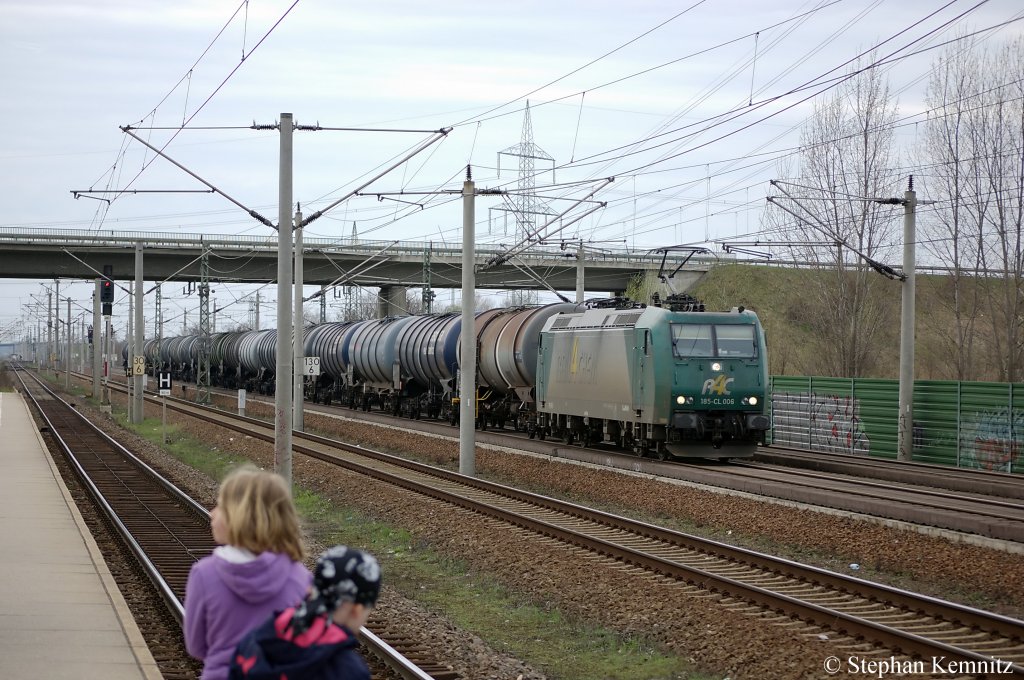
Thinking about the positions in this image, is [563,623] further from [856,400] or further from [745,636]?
[856,400]

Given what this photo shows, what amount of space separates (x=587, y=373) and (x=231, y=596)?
2215 cm

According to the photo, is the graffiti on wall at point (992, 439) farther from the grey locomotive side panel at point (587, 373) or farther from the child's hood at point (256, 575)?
the child's hood at point (256, 575)

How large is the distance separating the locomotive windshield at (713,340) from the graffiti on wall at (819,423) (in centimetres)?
706

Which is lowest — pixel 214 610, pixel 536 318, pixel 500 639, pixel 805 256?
pixel 500 639

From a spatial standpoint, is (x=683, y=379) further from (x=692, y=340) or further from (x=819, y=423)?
(x=819, y=423)

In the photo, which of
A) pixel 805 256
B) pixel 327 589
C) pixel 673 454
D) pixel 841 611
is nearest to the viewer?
pixel 327 589

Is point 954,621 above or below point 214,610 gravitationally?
below

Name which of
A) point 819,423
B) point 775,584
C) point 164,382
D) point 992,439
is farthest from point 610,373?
point 164,382

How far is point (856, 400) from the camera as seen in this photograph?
29062 millimetres

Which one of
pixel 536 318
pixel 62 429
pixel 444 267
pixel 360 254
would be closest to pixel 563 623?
pixel 536 318

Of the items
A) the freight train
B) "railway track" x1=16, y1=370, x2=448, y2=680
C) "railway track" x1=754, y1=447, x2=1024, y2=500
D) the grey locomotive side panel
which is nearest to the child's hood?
"railway track" x1=16, y1=370, x2=448, y2=680

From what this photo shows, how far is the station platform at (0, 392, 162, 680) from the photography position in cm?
823

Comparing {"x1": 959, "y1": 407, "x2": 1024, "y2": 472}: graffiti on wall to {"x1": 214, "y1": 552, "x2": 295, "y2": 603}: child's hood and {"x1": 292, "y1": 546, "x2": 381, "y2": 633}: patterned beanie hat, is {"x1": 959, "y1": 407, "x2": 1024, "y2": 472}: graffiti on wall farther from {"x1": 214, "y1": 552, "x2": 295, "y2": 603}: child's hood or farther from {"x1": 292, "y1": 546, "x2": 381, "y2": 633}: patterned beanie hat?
{"x1": 292, "y1": 546, "x2": 381, "y2": 633}: patterned beanie hat

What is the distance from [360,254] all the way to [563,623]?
5142 cm
